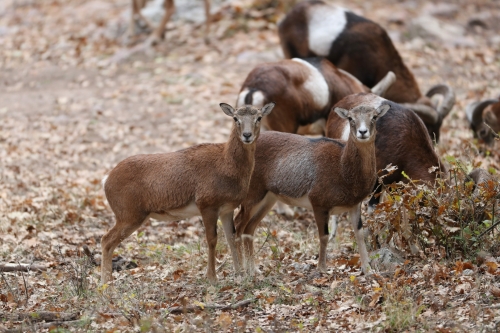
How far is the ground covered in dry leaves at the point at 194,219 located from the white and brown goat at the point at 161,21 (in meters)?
0.32

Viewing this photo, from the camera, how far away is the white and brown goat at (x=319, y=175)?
657cm

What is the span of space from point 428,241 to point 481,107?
230 inches

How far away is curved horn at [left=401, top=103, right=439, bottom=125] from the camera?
33.1 feet

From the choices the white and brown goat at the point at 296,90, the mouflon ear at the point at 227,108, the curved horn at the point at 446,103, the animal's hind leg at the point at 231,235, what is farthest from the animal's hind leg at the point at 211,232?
the curved horn at the point at 446,103

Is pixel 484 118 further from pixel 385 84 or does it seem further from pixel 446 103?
pixel 385 84

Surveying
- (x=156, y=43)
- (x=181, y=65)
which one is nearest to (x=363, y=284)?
(x=181, y=65)

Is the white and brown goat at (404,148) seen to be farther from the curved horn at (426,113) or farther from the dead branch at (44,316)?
the dead branch at (44,316)

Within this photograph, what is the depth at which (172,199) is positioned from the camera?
6.72 m

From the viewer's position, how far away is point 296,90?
30.8 feet

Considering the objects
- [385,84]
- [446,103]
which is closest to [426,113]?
[385,84]

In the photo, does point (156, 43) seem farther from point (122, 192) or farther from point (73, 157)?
point (122, 192)

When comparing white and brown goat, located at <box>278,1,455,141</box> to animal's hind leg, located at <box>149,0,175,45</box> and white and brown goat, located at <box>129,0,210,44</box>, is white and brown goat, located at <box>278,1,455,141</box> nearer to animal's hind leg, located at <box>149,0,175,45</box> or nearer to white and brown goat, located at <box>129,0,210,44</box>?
white and brown goat, located at <box>129,0,210,44</box>

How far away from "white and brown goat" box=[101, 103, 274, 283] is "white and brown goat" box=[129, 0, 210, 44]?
10.6 metres

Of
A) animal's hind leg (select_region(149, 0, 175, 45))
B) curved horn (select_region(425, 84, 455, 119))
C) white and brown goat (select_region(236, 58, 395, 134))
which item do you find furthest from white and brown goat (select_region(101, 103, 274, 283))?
animal's hind leg (select_region(149, 0, 175, 45))
